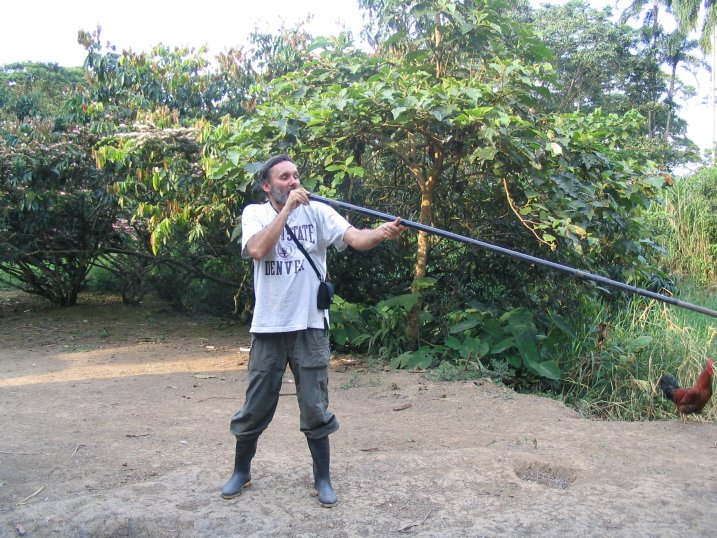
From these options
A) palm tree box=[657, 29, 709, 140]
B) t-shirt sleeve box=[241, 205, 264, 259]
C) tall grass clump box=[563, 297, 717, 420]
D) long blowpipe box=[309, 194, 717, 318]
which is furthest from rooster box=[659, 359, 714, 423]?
palm tree box=[657, 29, 709, 140]

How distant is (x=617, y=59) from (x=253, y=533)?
2164 cm

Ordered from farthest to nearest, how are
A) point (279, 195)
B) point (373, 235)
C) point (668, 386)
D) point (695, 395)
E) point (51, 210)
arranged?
point (51, 210), point (668, 386), point (695, 395), point (279, 195), point (373, 235)

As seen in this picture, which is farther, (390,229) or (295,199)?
(390,229)

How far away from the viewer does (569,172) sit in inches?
231

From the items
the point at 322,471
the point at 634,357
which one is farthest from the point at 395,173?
the point at 322,471

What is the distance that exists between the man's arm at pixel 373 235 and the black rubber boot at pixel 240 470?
1.14 m

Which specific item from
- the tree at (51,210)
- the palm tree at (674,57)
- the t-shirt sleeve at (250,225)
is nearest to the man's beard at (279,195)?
the t-shirt sleeve at (250,225)

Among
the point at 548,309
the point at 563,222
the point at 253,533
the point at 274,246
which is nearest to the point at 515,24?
the point at 563,222

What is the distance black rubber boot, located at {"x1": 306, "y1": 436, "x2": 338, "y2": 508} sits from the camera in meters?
3.40

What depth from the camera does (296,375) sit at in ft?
11.2

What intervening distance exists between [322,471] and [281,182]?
4.84 feet

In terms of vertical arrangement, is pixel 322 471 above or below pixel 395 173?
below

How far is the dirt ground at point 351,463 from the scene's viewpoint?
324cm

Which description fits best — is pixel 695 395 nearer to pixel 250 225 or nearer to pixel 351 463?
pixel 351 463
